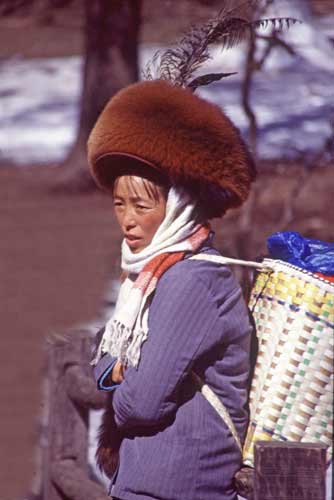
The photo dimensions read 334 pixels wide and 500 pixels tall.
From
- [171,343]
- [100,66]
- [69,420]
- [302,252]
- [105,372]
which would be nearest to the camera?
[171,343]

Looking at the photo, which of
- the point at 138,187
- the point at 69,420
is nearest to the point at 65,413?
the point at 69,420

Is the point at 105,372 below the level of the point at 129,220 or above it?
below

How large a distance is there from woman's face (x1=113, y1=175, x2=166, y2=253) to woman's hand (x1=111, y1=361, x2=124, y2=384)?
265 mm

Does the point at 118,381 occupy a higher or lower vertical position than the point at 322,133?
higher

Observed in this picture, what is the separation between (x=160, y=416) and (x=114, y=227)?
25.8ft

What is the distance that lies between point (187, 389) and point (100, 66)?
9.08 m

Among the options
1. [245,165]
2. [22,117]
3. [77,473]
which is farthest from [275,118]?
[245,165]

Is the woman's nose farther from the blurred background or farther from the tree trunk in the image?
the tree trunk

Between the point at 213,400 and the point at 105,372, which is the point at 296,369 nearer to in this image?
the point at 213,400

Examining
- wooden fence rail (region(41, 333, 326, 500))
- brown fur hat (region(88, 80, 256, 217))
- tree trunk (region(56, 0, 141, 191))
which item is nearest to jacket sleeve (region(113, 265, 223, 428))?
brown fur hat (region(88, 80, 256, 217))

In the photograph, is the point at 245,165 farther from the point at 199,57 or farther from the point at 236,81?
the point at 236,81

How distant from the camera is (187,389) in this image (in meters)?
2.61

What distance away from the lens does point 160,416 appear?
2.57 m

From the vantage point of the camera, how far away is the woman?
2.56 metres
